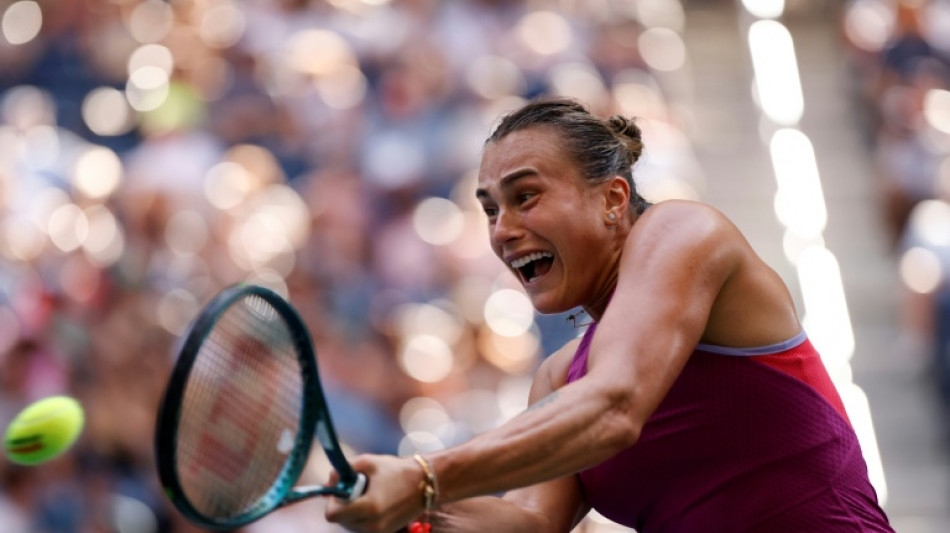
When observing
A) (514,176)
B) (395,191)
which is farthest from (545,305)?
(395,191)

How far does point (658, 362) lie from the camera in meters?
1.91

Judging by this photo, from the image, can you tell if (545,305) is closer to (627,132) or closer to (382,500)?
(627,132)

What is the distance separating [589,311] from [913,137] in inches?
148

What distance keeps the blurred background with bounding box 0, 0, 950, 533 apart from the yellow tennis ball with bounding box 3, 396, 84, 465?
5.14 ft

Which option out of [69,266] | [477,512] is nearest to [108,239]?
[69,266]

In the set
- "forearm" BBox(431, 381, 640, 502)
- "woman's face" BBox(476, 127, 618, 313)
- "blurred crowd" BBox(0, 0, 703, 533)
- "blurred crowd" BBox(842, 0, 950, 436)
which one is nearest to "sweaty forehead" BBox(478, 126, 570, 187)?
"woman's face" BBox(476, 127, 618, 313)

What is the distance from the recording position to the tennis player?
1.92 metres

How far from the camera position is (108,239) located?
17.7 ft

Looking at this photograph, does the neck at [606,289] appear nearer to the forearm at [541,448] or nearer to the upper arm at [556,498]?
the upper arm at [556,498]

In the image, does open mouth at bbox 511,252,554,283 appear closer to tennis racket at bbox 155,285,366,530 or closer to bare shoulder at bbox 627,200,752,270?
bare shoulder at bbox 627,200,752,270

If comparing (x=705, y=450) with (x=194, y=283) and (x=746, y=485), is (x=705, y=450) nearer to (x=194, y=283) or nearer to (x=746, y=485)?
(x=746, y=485)

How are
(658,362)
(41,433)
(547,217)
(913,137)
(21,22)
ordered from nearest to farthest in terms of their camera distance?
1. (658,362)
2. (547,217)
3. (41,433)
4. (913,137)
5. (21,22)

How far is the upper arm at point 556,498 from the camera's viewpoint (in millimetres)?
2410

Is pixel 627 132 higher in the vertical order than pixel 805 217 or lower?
higher
